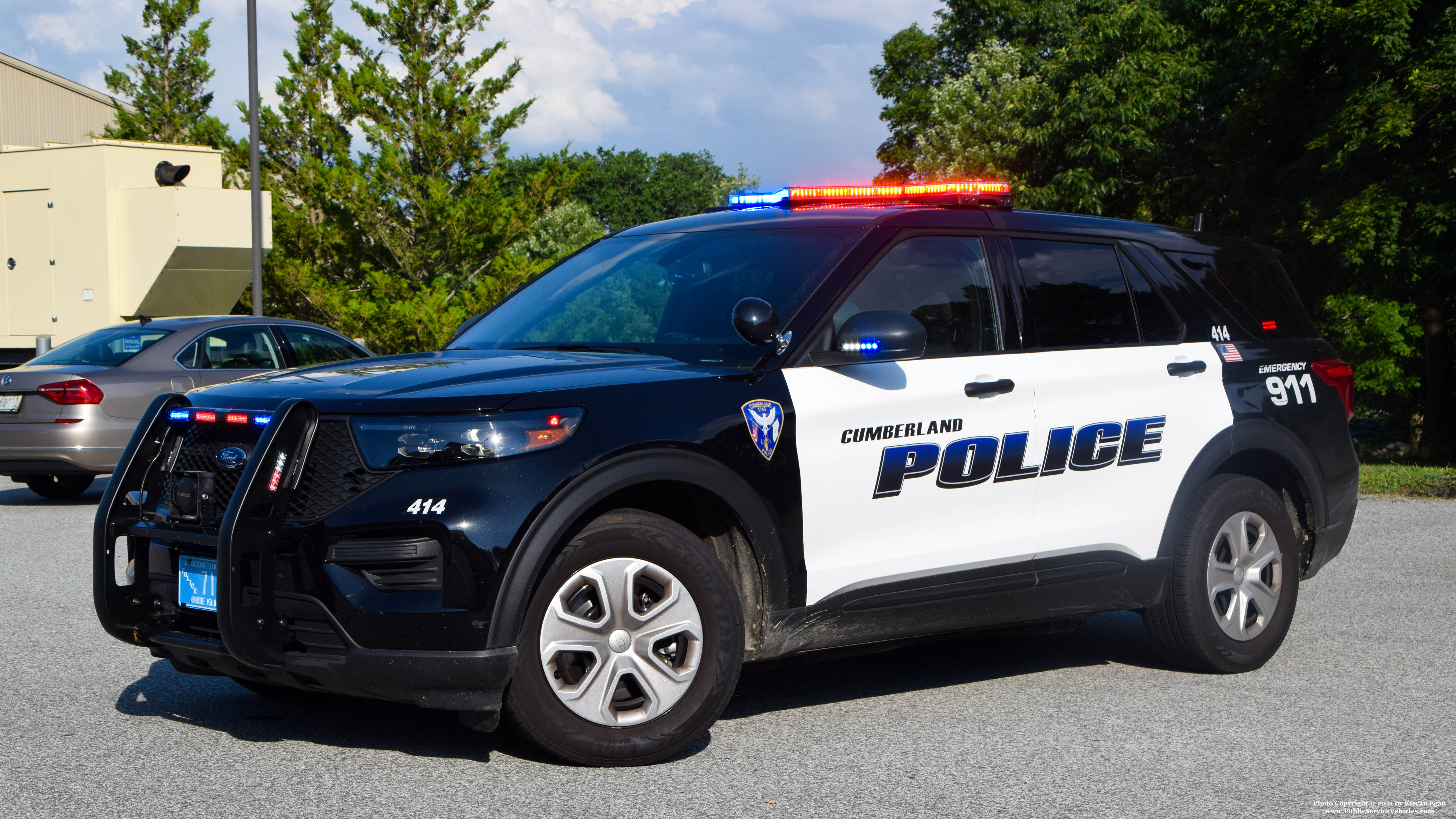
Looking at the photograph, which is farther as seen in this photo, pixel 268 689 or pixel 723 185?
pixel 723 185

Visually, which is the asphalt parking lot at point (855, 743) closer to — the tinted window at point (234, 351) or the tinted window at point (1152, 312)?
the tinted window at point (1152, 312)

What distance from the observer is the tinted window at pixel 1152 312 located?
19.2ft

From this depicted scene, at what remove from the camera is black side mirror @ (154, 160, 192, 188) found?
2297 cm

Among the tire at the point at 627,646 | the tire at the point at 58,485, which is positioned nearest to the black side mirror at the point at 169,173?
the tire at the point at 58,485

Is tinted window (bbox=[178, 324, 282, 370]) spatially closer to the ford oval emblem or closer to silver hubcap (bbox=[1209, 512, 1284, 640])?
the ford oval emblem

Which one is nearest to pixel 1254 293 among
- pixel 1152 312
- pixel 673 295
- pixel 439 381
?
pixel 1152 312

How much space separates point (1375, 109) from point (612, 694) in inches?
718

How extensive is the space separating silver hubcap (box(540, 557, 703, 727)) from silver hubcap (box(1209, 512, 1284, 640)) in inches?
101

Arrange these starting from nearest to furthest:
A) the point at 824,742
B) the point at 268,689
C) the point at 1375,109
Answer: the point at 824,742 → the point at 268,689 → the point at 1375,109

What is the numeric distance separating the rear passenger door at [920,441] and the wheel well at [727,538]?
0.18 metres

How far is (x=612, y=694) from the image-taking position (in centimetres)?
437

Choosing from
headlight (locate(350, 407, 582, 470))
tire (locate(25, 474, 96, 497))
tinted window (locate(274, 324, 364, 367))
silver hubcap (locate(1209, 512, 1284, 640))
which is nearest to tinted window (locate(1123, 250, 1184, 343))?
silver hubcap (locate(1209, 512, 1284, 640))

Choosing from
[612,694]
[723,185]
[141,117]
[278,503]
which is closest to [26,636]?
[278,503]

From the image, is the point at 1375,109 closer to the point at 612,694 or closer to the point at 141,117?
the point at 612,694
